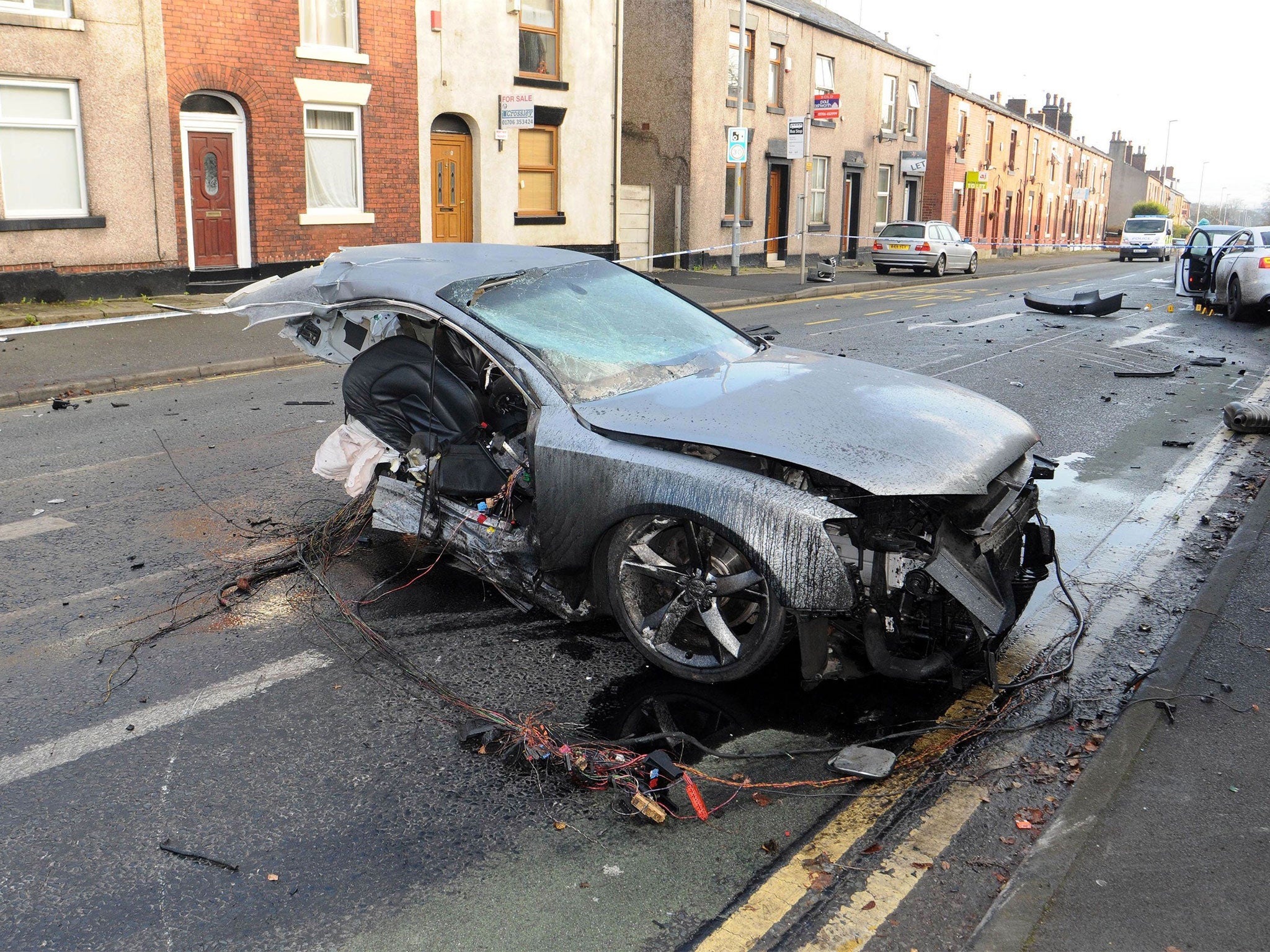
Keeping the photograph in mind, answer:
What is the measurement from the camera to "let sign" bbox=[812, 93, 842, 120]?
3019 centimetres

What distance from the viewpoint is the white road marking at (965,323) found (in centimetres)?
1709

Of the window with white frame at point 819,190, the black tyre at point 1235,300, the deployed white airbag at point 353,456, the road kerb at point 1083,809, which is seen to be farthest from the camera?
the window with white frame at point 819,190

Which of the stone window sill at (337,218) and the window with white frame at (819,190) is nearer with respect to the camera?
the stone window sill at (337,218)

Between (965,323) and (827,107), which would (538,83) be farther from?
(827,107)

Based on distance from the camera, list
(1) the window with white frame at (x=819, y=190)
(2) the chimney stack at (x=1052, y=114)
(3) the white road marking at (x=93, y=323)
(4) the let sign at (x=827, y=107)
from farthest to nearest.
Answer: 1. (2) the chimney stack at (x=1052, y=114)
2. (1) the window with white frame at (x=819, y=190)
3. (4) the let sign at (x=827, y=107)
4. (3) the white road marking at (x=93, y=323)

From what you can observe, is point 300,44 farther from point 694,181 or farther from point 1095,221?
→ point 1095,221

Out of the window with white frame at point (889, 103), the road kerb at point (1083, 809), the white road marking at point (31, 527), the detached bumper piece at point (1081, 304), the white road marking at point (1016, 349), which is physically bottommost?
the road kerb at point (1083, 809)

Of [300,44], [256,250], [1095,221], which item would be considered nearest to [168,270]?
[256,250]

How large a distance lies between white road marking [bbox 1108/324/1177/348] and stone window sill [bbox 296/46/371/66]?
1351 cm

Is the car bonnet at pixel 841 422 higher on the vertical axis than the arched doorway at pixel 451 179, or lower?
lower

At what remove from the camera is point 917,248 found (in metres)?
31.7

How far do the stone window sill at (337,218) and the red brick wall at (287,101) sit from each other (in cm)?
9

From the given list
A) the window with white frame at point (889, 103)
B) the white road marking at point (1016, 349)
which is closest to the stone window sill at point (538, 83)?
the white road marking at point (1016, 349)

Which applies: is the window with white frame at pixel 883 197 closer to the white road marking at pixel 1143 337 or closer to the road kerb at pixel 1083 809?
the white road marking at pixel 1143 337
